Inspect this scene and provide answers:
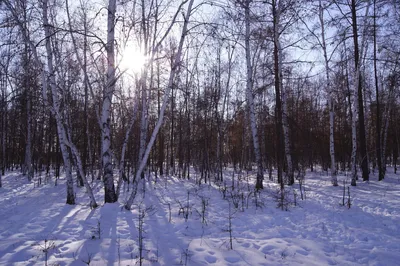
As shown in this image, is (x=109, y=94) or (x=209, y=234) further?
(x=109, y=94)

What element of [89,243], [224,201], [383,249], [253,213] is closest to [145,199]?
[224,201]

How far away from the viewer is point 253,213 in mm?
7020

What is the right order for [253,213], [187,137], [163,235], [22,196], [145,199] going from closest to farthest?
[163,235], [253,213], [145,199], [22,196], [187,137]

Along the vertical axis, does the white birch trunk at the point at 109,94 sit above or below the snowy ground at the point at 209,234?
above

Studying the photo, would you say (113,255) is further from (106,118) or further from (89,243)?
(106,118)

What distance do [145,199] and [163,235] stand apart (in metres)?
4.04

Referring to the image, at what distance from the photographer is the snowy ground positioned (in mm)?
4129

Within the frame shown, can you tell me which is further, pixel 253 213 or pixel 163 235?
pixel 253 213

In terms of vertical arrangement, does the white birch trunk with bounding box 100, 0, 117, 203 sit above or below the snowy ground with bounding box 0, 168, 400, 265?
above

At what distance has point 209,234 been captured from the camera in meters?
5.48

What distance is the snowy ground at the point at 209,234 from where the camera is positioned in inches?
163

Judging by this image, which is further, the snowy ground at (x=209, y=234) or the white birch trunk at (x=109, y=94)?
the white birch trunk at (x=109, y=94)

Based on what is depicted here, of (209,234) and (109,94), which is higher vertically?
(109,94)

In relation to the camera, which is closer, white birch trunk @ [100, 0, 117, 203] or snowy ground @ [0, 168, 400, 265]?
snowy ground @ [0, 168, 400, 265]
